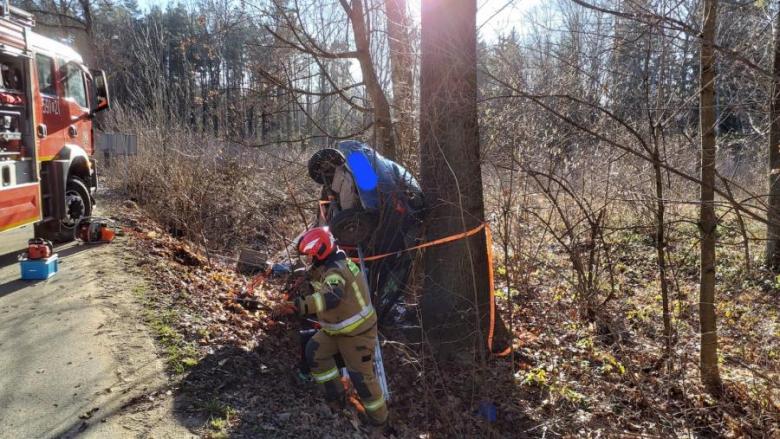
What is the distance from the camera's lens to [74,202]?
802 centimetres

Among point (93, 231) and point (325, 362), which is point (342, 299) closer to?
point (325, 362)

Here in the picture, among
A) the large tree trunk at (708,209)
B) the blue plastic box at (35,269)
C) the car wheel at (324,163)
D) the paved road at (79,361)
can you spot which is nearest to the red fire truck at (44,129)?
the blue plastic box at (35,269)

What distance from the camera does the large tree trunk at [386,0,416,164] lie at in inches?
261

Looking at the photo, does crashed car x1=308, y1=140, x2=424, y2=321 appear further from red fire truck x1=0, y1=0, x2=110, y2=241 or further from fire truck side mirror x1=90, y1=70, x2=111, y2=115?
fire truck side mirror x1=90, y1=70, x2=111, y2=115

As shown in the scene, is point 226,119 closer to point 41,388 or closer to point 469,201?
point 469,201

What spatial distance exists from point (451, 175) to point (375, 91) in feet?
8.05

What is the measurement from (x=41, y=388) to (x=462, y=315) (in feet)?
12.2

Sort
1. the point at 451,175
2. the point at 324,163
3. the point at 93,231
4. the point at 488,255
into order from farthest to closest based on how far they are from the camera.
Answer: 1. the point at 93,231
2. the point at 324,163
3. the point at 488,255
4. the point at 451,175

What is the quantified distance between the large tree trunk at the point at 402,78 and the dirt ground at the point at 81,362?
3700 mm

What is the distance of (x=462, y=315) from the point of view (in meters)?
5.48

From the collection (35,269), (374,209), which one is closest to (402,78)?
(374,209)

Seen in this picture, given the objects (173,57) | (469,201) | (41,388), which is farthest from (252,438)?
(173,57)

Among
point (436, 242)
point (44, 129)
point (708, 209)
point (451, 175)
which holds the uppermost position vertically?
point (44, 129)

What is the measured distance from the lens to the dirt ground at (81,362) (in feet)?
11.3
